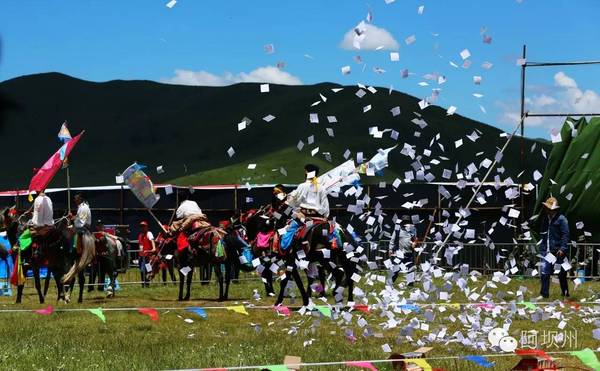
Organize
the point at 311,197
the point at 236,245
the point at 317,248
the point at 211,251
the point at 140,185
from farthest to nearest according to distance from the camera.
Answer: the point at 140,185 → the point at 236,245 → the point at 211,251 → the point at 311,197 → the point at 317,248

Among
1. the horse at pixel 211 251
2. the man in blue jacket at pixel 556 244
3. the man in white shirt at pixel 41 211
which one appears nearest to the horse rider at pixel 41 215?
the man in white shirt at pixel 41 211

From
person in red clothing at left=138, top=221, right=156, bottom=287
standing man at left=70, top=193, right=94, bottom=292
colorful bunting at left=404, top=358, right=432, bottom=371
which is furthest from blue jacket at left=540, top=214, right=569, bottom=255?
colorful bunting at left=404, top=358, right=432, bottom=371

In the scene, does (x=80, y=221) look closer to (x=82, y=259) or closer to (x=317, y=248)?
(x=82, y=259)

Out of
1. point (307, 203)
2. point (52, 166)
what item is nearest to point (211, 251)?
point (307, 203)

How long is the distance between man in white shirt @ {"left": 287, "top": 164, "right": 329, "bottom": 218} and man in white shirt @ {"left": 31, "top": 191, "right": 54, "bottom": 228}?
19.7 feet

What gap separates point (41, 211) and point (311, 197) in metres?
6.48

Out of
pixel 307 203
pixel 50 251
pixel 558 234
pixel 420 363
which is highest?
pixel 307 203

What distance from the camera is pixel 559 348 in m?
9.77

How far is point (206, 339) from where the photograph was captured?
35.5ft

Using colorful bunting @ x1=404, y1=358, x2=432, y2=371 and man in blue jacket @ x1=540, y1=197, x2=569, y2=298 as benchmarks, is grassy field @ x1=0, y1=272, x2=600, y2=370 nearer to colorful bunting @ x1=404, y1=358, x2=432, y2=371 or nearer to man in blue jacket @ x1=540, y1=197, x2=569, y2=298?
colorful bunting @ x1=404, y1=358, x2=432, y2=371

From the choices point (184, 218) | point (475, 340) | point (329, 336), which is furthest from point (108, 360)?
point (184, 218)

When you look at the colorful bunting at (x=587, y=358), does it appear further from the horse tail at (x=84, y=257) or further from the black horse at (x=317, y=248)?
the horse tail at (x=84, y=257)

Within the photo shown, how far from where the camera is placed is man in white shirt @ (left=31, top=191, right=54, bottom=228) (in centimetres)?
1759

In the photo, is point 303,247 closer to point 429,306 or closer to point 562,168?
point 429,306
